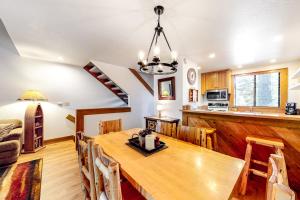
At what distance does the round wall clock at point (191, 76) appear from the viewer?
3422 millimetres

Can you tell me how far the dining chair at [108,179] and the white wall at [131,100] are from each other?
100 inches

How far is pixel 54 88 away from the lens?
12.3 feet

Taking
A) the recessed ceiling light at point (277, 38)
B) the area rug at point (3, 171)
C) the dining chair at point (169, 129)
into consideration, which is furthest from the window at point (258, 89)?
the area rug at point (3, 171)

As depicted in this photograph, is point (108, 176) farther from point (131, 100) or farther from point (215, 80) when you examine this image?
point (215, 80)

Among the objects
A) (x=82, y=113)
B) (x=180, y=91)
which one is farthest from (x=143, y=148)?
(x=82, y=113)

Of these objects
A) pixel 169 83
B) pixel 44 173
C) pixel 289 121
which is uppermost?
pixel 169 83

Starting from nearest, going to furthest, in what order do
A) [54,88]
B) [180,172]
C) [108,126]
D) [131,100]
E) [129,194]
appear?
[180,172] < [129,194] < [108,126] < [54,88] < [131,100]

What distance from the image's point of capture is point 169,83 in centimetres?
356

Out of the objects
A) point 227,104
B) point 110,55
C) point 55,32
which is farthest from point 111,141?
point 227,104

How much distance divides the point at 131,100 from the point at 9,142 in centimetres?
286

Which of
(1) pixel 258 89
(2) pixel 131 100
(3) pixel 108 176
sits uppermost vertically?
(1) pixel 258 89

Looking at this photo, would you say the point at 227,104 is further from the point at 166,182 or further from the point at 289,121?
the point at 166,182

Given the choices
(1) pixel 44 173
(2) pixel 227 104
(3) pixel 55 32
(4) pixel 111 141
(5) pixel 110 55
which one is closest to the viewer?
(4) pixel 111 141

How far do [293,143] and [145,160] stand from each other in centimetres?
208
